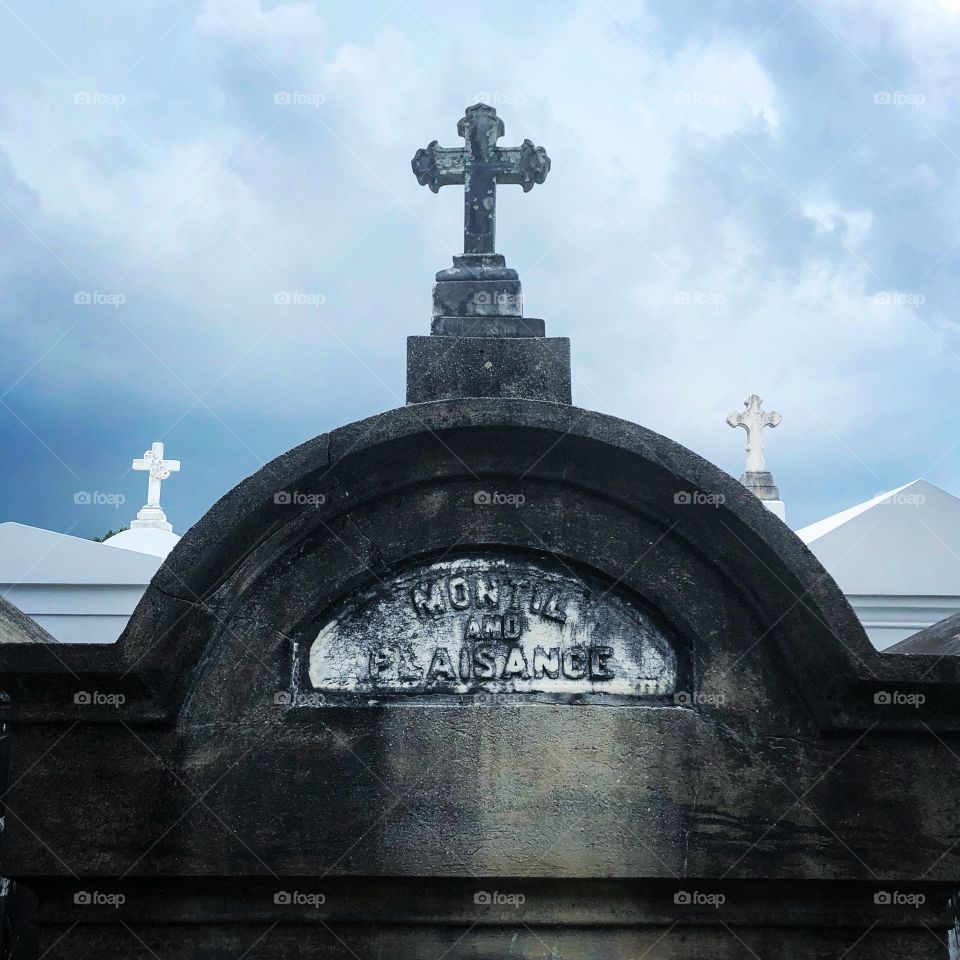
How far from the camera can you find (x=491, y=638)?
3.76m

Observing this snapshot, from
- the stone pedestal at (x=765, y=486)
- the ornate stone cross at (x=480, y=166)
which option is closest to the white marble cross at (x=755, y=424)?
the stone pedestal at (x=765, y=486)

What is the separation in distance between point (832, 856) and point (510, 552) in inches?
62.5

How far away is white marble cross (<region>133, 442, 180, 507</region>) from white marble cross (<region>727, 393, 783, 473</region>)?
6.06m

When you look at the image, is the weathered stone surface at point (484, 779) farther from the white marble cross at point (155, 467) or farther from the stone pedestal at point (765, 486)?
the white marble cross at point (155, 467)

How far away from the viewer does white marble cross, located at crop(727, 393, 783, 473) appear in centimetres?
988

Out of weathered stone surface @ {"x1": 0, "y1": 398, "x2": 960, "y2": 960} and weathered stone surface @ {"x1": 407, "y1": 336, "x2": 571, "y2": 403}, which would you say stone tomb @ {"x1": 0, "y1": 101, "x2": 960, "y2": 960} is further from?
weathered stone surface @ {"x1": 407, "y1": 336, "x2": 571, "y2": 403}

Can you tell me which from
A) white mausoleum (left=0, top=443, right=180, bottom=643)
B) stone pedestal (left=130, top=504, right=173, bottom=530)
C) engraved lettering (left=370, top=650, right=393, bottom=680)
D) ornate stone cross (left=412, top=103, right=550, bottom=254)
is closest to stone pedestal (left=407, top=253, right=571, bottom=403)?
ornate stone cross (left=412, top=103, right=550, bottom=254)

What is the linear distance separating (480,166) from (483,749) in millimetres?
2740

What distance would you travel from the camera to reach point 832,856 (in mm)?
3543

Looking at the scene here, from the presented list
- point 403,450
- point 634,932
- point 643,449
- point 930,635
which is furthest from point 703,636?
point 930,635

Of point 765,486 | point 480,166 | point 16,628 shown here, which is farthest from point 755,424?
point 16,628

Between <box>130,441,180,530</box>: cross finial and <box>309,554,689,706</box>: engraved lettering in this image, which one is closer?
<box>309,554,689,706</box>: engraved lettering

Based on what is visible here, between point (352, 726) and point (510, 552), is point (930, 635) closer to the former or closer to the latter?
point (510, 552)

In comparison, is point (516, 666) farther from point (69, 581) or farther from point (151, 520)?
point (151, 520)
